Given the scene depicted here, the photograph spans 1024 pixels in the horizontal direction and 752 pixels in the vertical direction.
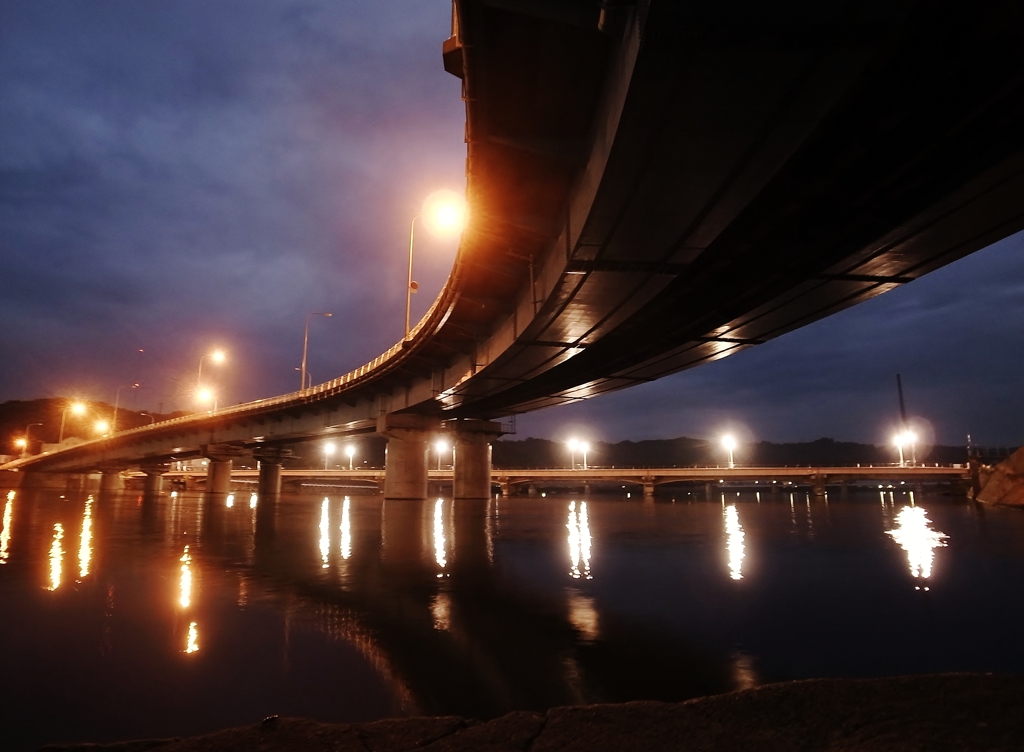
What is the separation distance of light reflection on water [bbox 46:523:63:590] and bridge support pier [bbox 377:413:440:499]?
1030 inches

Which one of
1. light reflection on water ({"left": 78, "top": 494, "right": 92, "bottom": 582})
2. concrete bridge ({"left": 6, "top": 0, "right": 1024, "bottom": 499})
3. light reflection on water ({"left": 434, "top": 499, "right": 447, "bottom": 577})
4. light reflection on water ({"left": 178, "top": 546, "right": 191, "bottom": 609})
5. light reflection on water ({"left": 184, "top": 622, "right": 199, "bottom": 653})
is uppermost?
concrete bridge ({"left": 6, "top": 0, "right": 1024, "bottom": 499})

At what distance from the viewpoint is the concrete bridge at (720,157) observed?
8078mm

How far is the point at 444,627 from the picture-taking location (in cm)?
871

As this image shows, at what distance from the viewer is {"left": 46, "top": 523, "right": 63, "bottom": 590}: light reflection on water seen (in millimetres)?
12141

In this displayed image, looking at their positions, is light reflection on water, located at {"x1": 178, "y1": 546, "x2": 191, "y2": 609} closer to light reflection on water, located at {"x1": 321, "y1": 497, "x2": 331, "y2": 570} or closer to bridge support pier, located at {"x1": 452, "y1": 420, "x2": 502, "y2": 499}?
light reflection on water, located at {"x1": 321, "y1": 497, "x2": 331, "y2": 570}

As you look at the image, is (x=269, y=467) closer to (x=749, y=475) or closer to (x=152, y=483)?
(x=152, y=483)

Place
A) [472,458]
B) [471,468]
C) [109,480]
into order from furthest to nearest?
[109,480] < [472,458] < [471,468]

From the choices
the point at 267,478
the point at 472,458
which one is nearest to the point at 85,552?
the point at 472,458

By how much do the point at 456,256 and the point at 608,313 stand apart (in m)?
5.69

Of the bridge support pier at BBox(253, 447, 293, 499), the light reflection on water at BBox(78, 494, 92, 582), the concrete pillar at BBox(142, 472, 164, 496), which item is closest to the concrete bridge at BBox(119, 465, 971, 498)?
the bridge support pier at BBox(253, 447, 293, 499)

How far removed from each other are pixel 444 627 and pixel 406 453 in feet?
135

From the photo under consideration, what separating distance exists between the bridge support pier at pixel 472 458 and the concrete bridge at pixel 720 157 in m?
28.8

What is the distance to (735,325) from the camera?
24.2m

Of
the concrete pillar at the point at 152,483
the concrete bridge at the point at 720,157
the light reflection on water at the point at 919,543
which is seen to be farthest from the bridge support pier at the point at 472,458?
the concrete pillar at the point at 152,483
